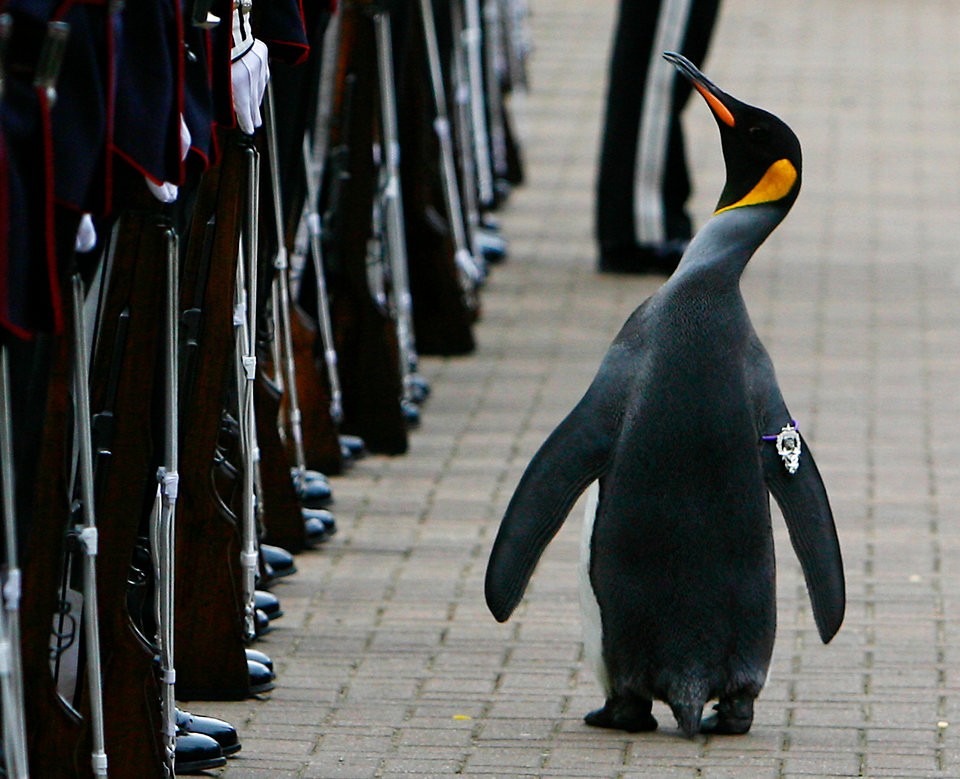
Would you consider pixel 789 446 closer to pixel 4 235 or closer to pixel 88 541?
pixel 88 541

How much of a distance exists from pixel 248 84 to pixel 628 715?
1.50 meters

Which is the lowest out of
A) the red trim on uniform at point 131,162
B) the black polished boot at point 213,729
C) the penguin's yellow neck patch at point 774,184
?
the black polished boot at point 213,729

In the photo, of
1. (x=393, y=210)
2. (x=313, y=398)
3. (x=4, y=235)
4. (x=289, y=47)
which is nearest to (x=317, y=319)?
(x=313, y=398)

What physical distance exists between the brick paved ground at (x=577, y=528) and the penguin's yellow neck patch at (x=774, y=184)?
3.67ft

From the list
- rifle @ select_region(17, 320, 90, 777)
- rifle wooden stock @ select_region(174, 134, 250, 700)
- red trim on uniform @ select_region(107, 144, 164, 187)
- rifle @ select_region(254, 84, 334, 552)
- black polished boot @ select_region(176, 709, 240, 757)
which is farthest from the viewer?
rifle @ select_region(254, 84, 334, 552)

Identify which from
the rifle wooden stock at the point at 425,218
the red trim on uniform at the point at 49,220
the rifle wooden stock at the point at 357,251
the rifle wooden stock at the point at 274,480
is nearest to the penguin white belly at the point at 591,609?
the rifle wooden stock at the point at 274,480

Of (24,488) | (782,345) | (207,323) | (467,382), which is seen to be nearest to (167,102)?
(24,488)

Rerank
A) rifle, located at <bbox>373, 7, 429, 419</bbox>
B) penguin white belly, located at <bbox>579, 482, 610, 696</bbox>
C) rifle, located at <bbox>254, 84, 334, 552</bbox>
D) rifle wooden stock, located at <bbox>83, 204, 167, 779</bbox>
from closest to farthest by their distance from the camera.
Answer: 1. rifle wooden stock, located at <bbox>83, 204, 167, 779</bbox>
2. penguin white belly, located at <bbox>579, 482, 610, 696</bbox>
3. rifle, located at <bbox>254, 84, 334, 552</bbox>
4. rifle, located at <bbox>373, 7, 429, 419</bbox>

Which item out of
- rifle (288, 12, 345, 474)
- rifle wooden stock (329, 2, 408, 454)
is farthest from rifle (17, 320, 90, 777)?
rifle wooden stock (329, 2, 408, 454)

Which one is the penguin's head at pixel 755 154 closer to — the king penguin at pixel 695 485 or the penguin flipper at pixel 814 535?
the king penguin at pixel 695 485

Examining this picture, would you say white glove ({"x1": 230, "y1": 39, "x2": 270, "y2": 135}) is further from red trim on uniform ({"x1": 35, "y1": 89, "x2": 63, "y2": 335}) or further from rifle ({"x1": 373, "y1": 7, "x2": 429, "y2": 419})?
rifle ({"x1": 373, "y1": 7, "x2": 429, "y2": 419})

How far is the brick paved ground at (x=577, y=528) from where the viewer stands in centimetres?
457

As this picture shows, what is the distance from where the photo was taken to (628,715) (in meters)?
4.57

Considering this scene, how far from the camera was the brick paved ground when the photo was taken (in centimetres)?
457
